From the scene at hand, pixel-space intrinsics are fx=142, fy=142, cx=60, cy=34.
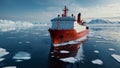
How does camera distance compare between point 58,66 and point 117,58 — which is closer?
point 58,66

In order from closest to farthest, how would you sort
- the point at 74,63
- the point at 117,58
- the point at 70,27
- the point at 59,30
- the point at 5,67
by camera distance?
the point at 5,67 → the point at 74,63 → the point at 117,58 → the point at 59,30 → the point at 70,27

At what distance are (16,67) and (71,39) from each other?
12.2m

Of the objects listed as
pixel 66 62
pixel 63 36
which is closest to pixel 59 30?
pixel 63 36

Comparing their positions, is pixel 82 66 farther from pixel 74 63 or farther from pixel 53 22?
pixel 53 22

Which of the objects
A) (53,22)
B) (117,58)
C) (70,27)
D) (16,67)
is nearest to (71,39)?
(70,27)

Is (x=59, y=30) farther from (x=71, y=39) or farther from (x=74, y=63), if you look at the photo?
(x=74, y=63)

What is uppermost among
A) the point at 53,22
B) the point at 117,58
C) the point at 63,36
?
the point at 53,22

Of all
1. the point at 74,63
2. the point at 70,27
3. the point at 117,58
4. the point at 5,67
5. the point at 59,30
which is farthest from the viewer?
the point at 70,27

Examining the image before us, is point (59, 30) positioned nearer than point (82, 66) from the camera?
No

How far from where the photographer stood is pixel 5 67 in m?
10.5

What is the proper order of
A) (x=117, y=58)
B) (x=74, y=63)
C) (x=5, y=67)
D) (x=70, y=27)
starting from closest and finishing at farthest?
(x=5, y=67), (x=74, y=63), (x=117, y=58), (x=70, y=27)

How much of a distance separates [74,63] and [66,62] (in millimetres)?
699

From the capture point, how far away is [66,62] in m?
11.8

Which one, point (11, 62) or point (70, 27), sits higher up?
point (70, 27)
